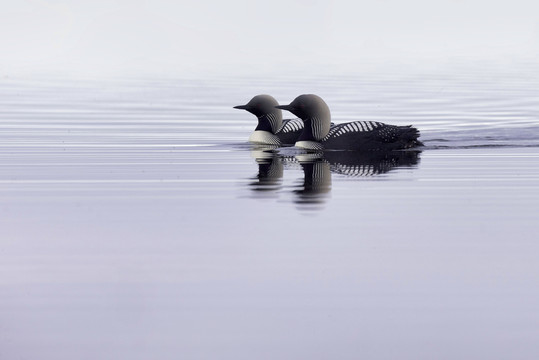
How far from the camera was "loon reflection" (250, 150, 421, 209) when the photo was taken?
41.4ft

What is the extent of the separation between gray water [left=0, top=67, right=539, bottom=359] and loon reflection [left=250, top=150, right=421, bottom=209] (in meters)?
0.05

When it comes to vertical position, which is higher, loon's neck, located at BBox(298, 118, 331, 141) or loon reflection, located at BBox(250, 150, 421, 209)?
loon's neck, located at BBox(298, 118, 331, 141)

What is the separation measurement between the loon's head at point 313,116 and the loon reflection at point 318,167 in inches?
24.0

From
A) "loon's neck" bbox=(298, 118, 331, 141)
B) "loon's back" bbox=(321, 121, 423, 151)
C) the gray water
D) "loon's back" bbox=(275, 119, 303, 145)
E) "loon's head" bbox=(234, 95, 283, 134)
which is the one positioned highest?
"loon's head" bbox=(234, 95, 283, 134)

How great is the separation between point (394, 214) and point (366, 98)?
21.7 meters

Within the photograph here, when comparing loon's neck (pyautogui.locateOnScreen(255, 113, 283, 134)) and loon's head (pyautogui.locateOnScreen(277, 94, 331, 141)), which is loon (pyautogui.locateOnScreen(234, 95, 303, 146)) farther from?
loon's head (pyautogui.locateOnScreen(277, 94, 331, 141))

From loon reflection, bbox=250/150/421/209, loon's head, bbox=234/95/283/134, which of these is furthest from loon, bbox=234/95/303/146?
loon reflection, bbox=250/150/421/209

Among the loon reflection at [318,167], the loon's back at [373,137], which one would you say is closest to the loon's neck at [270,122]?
the loon reflection at [318,167]

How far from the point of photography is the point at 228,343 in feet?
22.0

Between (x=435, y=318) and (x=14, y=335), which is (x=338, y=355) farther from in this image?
(x=14, y=335)

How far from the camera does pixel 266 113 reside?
20047 mm

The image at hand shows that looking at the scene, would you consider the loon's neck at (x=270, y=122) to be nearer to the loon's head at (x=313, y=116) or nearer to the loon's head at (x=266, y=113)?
the loon's head at (x=266, y=113)

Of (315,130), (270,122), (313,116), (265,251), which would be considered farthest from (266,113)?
(265,251)

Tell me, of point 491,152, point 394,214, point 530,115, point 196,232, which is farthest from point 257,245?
point 530,115
